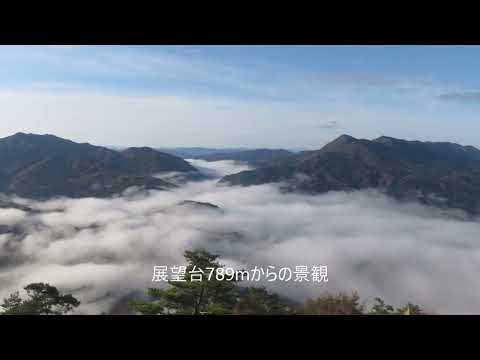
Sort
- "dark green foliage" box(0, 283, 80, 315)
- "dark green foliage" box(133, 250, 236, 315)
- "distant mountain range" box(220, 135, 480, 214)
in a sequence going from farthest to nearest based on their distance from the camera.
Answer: "distant mountain range" box(220, 135, 480, 214), "dark green foliage" box(0, 283, 80, 315), "dark green foliage" box(133, 250, 236, 315)

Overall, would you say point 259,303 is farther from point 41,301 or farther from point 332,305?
point 41,301

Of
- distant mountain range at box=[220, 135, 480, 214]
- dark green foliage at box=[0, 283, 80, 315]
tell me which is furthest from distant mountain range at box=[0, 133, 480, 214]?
dark green foliage at box=[0, 283, 80, 315]

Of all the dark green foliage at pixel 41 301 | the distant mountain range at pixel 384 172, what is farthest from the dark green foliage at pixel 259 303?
the distant mountain range at pixel 384 172

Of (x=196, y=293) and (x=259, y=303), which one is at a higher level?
(x=196, y=293)

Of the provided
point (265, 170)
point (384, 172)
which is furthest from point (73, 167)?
point (384, 172)

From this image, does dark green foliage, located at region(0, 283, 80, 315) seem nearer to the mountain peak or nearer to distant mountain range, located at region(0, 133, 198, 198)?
distant mountain range, located at region(0, 133, 198, 198)
